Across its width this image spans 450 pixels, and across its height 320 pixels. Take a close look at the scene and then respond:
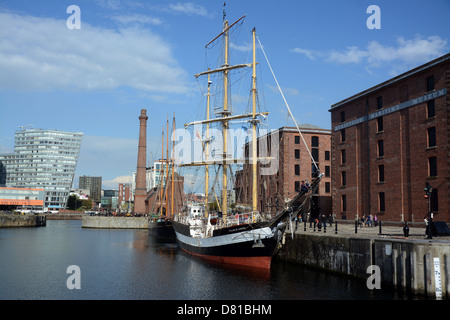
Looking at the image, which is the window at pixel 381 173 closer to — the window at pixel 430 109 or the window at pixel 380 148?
the window at pixel 380 148

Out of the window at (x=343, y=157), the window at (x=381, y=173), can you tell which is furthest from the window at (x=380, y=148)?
the window at (x=343, y=157)

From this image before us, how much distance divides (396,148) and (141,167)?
83.2 meters

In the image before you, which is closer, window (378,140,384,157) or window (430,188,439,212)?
window (430,188,439,212)

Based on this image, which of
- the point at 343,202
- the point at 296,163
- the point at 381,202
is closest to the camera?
the point at 381,202

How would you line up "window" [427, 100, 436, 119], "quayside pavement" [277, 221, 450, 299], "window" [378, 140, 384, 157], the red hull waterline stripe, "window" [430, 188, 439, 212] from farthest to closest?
"window" [378, 140, 384, 157]
"window" [427, 100, 436, 119]
"window" [430, 188, 439, 212]
the red hull waterline stripe
"quayside pavement" [277, 221, 450, 299]

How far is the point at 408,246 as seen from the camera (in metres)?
22.1

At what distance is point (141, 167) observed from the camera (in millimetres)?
114625

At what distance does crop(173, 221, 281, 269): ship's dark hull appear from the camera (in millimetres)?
31630

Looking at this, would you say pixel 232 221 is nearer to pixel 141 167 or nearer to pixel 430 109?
pixel 430 109

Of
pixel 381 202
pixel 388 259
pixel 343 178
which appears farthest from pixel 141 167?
pixel 388 259

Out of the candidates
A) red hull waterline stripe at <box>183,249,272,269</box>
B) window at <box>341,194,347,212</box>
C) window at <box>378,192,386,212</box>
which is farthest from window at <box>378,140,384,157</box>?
red hull waterline stripe at <box>183,249,272,269</box>

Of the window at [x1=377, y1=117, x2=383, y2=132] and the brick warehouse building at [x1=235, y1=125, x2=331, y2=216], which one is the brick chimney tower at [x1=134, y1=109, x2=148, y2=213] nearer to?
the brick warehouse building at [x1=235, y1=125, x2=331, y2=216]

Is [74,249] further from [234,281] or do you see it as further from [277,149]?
[277,149]

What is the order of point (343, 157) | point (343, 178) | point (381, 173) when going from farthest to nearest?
point (343, 157), point (343, 178), point (381, 173)
